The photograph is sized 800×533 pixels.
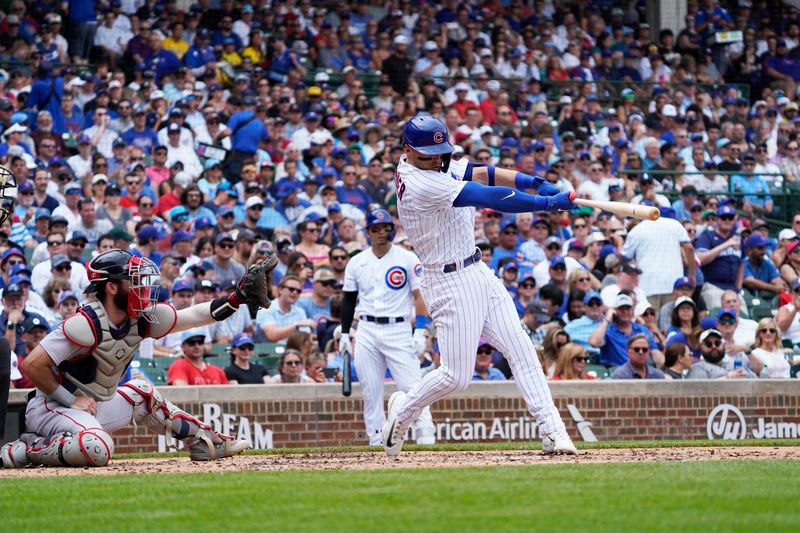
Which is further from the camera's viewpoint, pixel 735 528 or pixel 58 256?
pixel 58 256

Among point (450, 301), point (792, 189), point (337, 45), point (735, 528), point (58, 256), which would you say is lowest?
point (735, 528)

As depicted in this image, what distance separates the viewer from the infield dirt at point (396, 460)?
735cm

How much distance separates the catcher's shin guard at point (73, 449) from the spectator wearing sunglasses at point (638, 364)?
5560mm

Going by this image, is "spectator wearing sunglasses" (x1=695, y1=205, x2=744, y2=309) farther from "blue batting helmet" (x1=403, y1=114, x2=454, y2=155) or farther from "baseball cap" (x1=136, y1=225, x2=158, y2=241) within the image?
"blue batting helmet" (x1=403, y1=114, x2=454, y2=155)

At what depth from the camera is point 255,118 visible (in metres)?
16.3

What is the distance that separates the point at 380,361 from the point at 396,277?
66 centimetres

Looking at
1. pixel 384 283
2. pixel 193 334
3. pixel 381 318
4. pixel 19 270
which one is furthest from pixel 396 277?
pixel 19 270

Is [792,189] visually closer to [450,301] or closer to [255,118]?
[255,118]

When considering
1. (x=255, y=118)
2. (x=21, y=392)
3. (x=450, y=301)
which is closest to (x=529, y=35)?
(x=255, y=118)

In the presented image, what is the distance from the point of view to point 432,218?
7.48 m

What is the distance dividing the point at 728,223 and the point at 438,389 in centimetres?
802

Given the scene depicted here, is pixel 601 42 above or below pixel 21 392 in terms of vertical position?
above

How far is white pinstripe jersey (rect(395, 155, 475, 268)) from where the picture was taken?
7.37 meters

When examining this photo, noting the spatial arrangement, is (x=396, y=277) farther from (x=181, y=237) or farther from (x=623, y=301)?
(x=181, y=237)
